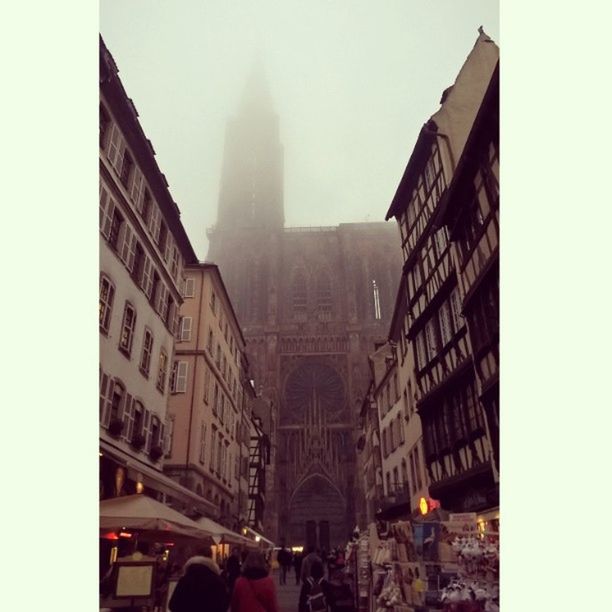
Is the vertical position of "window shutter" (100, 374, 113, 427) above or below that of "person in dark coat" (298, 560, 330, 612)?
above

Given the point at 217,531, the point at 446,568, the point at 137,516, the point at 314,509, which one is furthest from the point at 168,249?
the point at 314,509

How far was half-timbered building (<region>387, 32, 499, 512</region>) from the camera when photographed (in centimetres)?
746

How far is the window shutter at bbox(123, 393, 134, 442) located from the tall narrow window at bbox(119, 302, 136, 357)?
0.79 meters

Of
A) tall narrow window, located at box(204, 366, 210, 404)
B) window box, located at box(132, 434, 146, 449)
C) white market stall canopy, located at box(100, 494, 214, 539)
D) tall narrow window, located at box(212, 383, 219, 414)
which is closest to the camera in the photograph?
white market stall canopy, located at box(100, 494, 214, 539)

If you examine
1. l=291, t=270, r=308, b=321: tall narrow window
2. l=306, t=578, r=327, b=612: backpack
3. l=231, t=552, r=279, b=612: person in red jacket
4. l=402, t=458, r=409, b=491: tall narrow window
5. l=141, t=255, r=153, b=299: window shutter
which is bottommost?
l=306, t=578, r=327, b=612: backpack

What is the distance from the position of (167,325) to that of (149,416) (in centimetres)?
187

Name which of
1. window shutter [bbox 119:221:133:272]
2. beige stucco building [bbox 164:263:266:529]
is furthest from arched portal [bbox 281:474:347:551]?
window shutter [bbox 119:221:133:272]

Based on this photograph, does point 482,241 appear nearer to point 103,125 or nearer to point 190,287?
point 103,125

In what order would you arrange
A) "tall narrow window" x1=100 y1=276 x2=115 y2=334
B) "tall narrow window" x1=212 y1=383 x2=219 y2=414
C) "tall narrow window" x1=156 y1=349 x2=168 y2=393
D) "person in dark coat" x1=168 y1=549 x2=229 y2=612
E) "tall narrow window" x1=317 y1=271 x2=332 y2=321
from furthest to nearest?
"tall narrow window" x1=317 y1=271 x2=332 y2=321
"tall narrow window" x1=212 y1=383 x2=219 y2=414
"tall narrow window" x1=156 y1=349 x2=168 y2=393
"tall narrow window" x1=100 y1=276 x2=115 y2=334
"person in dark coat" x1=168 y1=549 x2=229 y2=612

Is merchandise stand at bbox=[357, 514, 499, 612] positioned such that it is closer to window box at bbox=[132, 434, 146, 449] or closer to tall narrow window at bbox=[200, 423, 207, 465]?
window box at bbox=[132, 434, 146, 449]

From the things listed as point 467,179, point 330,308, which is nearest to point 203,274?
point 330,308

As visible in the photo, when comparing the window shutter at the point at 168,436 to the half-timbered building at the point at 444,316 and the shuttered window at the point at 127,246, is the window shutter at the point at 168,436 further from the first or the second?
the half-timbered building at the point at 444,316
